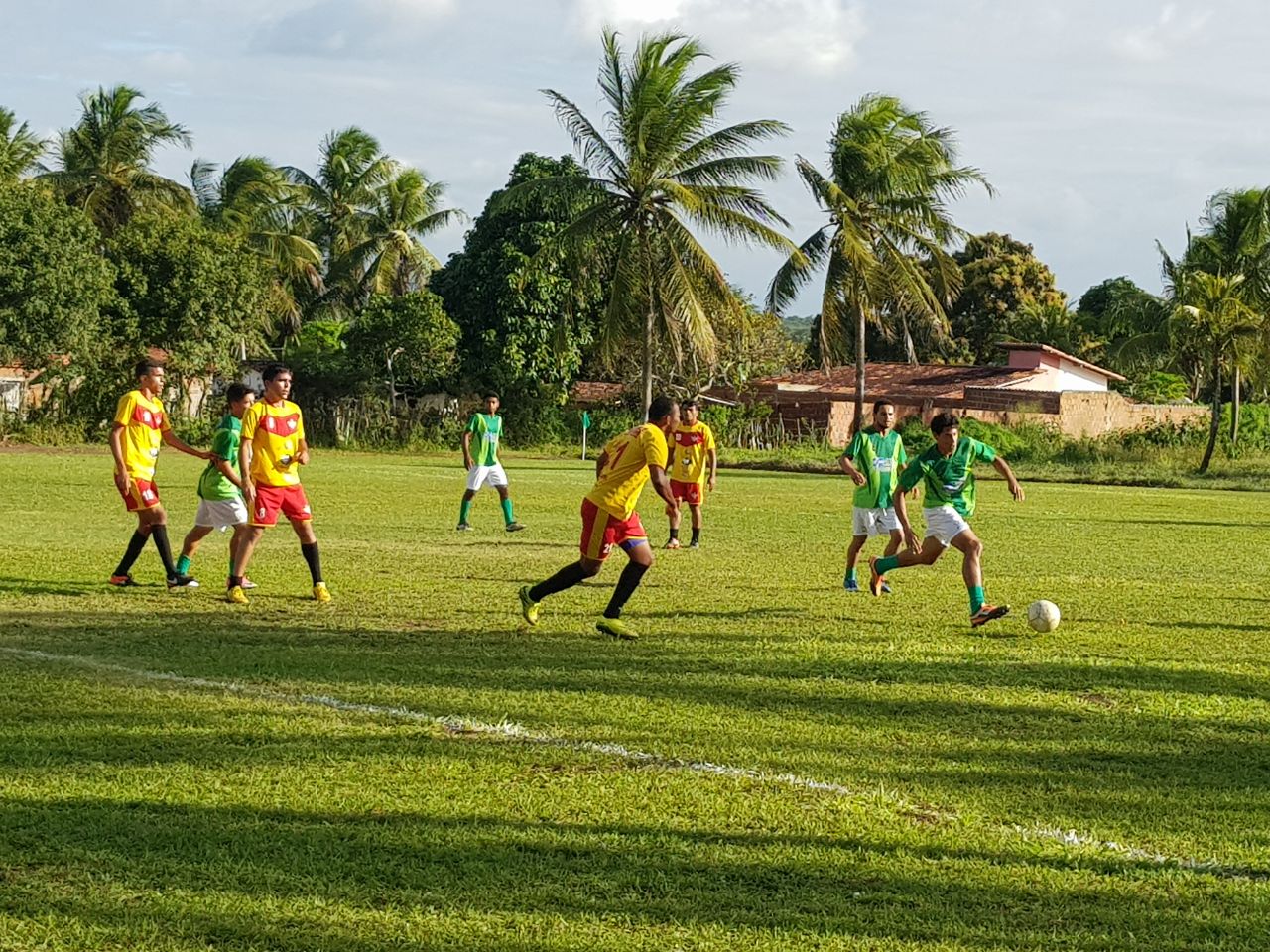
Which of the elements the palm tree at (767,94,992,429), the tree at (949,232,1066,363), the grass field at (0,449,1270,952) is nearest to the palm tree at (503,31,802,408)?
the palm tree at (767,94,992,429)

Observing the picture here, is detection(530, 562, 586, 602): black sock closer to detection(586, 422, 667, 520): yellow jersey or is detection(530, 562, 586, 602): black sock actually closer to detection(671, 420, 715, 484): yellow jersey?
detection(586, 422, 667, 520): yellow jersey

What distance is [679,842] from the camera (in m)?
5.50

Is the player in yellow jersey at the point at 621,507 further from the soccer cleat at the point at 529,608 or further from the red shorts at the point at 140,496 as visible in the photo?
the red shorts at the point at 140,496

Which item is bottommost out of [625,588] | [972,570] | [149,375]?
[625,588]

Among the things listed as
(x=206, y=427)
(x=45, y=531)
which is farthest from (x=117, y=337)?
(x=45, y=531)

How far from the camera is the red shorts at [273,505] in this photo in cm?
1146

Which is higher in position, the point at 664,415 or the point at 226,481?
the point at 664,415

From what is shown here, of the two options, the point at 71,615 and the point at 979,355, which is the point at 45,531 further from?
the point at 979,355

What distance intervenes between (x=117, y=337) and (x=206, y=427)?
138 inches

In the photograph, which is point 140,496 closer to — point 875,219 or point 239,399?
point 239,399

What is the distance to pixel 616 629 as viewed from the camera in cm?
1024

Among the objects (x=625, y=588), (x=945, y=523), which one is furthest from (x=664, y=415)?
(x=945, y=523)

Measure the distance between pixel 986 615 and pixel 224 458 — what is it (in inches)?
233

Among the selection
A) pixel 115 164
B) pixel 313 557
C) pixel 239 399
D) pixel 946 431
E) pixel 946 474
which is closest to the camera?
pixel 946 431
